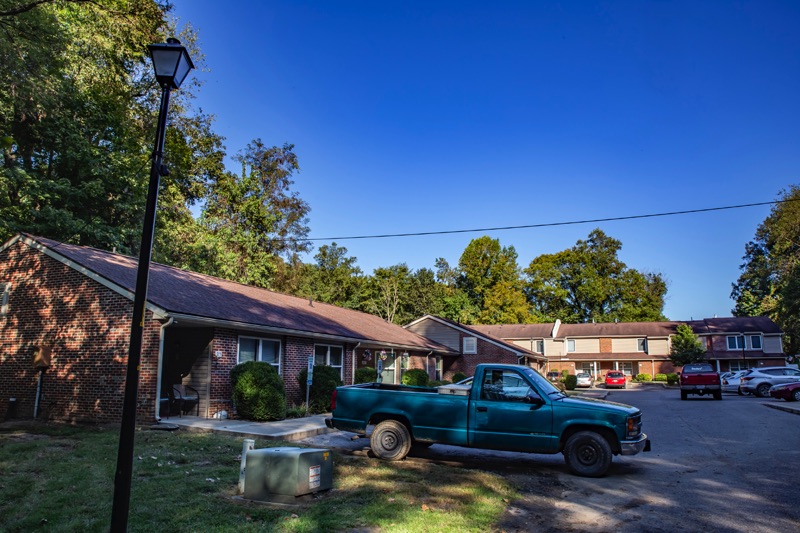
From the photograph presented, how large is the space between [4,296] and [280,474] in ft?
44.9

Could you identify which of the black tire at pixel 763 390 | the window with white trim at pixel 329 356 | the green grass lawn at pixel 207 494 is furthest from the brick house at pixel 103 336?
the black tire at pixel 763 390

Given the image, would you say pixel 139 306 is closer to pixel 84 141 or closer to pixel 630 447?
pixel 630 447

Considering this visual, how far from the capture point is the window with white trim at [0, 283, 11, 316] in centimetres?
1587

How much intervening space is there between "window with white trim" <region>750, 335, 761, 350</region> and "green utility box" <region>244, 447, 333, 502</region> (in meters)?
58.9

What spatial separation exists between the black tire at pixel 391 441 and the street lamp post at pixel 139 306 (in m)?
5.69

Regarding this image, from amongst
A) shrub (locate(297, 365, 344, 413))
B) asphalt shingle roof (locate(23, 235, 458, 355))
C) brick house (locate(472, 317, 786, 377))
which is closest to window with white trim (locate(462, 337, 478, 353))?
asphalt shingle roof (locate(23, 235, 458, 355))

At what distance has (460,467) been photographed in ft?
32.1

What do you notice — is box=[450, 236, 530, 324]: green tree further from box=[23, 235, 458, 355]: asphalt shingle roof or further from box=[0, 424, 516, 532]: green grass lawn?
box=[0, 424, 516, 532]: green grass lawn

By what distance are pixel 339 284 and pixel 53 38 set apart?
53.2m

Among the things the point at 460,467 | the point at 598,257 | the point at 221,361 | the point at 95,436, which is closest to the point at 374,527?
the point at 460,467

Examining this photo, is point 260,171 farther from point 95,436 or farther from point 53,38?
point 95,436

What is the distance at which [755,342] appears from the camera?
2115 inches

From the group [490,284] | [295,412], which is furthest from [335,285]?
[295,412]

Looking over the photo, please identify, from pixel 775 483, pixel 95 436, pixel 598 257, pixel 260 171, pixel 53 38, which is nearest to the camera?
pixel 775 483
